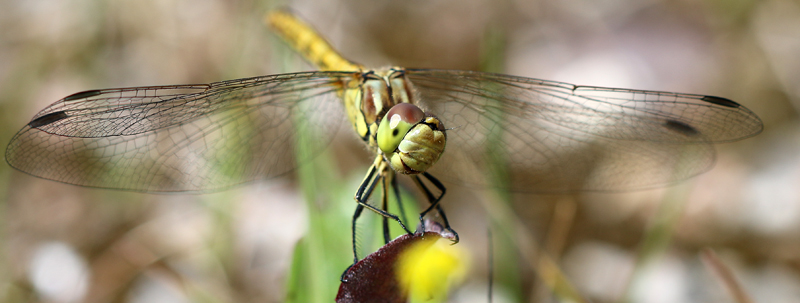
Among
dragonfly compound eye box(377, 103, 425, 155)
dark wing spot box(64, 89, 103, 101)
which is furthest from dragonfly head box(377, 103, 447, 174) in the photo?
dark wing spot box(64, 89, 103, 101)

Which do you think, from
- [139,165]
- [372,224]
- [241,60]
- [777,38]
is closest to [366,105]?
[372,224]

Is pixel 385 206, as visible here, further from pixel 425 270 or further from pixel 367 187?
pixel 425 270

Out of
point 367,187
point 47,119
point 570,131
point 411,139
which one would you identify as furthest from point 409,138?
point 47,119

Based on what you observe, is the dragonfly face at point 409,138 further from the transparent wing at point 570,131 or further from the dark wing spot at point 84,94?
the dark wing spot at point 84,94

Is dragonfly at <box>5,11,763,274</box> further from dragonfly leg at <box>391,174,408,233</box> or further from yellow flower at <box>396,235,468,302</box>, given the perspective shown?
yellow flower at <box>396,235,468,302</box>

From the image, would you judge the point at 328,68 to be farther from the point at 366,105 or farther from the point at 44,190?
the point at 44,190

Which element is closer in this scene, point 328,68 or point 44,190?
point 328,68
